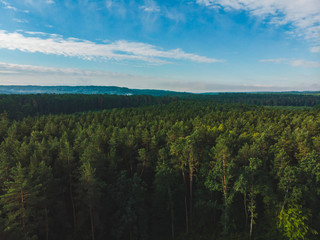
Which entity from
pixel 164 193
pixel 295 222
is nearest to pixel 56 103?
pixel 164 193

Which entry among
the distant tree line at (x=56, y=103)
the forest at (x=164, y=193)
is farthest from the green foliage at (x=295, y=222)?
the distant tree line at (x=56, y=103)

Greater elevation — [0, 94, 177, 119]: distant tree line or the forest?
[0, 94, 177, 119]: distant tree line

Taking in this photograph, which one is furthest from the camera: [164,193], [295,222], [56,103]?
[56,103]

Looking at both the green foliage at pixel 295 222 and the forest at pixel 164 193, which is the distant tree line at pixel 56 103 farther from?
the green foliage at pixel 295 222

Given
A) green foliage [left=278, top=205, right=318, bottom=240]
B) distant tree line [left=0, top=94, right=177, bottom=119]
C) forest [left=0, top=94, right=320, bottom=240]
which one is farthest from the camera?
distant tree line [left=0, top=94, right=177, bottom=119]

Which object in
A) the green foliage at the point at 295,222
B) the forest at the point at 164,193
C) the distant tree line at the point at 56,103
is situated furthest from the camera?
the distant tree line at the point at 56,103

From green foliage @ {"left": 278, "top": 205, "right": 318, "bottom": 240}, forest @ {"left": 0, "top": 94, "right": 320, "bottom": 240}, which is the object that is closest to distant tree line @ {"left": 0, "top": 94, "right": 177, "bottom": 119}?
forest @ {"left": 0, "top": 94, "right": 320, "bottom": 240}

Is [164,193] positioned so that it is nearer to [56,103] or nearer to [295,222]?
[295,222]

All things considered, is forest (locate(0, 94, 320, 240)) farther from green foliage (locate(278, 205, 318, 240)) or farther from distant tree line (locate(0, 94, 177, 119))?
distant tree line (locate(0, 94, 177, 119))

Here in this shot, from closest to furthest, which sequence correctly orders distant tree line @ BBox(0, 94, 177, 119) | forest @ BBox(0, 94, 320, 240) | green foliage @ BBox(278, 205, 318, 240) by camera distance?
forest @ BBox(0, 94, 320, 240)
green foliage @ BBox(278, 205, 318, 240)
distant tree line @ BBox(0, 94, 177, 119)

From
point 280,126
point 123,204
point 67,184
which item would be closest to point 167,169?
point 123,204

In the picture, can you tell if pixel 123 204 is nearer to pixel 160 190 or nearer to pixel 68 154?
pixel 160 190

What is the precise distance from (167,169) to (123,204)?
25.4 feet

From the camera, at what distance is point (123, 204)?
25.4 metres
